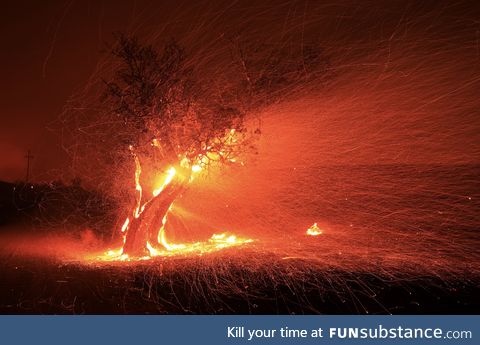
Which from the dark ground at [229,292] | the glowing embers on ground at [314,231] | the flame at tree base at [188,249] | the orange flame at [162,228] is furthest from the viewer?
the glowing embers on ground at [314,231]

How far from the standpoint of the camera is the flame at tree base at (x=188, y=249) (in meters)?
14.5

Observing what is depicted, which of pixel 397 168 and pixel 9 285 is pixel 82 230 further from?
pixel 397 168

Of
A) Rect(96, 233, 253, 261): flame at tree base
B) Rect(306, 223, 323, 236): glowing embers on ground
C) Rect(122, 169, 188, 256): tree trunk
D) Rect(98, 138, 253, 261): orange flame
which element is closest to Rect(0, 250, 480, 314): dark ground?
Rect(96, 233, 253, 261): flame at tree base

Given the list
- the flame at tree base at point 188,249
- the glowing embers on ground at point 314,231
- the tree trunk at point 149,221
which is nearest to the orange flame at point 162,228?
the flame at tree base at point 188,249

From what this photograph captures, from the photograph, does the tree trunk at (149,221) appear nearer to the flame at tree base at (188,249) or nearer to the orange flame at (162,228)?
the orange flame at (162,228)

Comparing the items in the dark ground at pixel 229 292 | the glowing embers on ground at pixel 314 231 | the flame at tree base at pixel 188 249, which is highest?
the glowing embers on ground at pixel 314 231

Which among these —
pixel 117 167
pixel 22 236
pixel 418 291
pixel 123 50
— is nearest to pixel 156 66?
Answer: pixel 123 50

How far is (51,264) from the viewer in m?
13.5

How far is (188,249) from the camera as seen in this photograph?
15867 mm

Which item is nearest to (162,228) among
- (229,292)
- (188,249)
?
(188,249)

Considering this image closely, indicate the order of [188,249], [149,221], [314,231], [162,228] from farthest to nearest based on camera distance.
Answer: [314,231]
[188,249]
[162,228]
[149,221]

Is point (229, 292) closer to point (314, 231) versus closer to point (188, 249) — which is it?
point (188, 249)

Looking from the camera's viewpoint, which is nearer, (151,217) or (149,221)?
(149,221)

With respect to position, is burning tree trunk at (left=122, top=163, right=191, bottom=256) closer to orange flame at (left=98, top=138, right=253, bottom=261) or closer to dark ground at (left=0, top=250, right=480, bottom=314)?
orange flame at (left=98, top=138, right=253, bottom=261)
